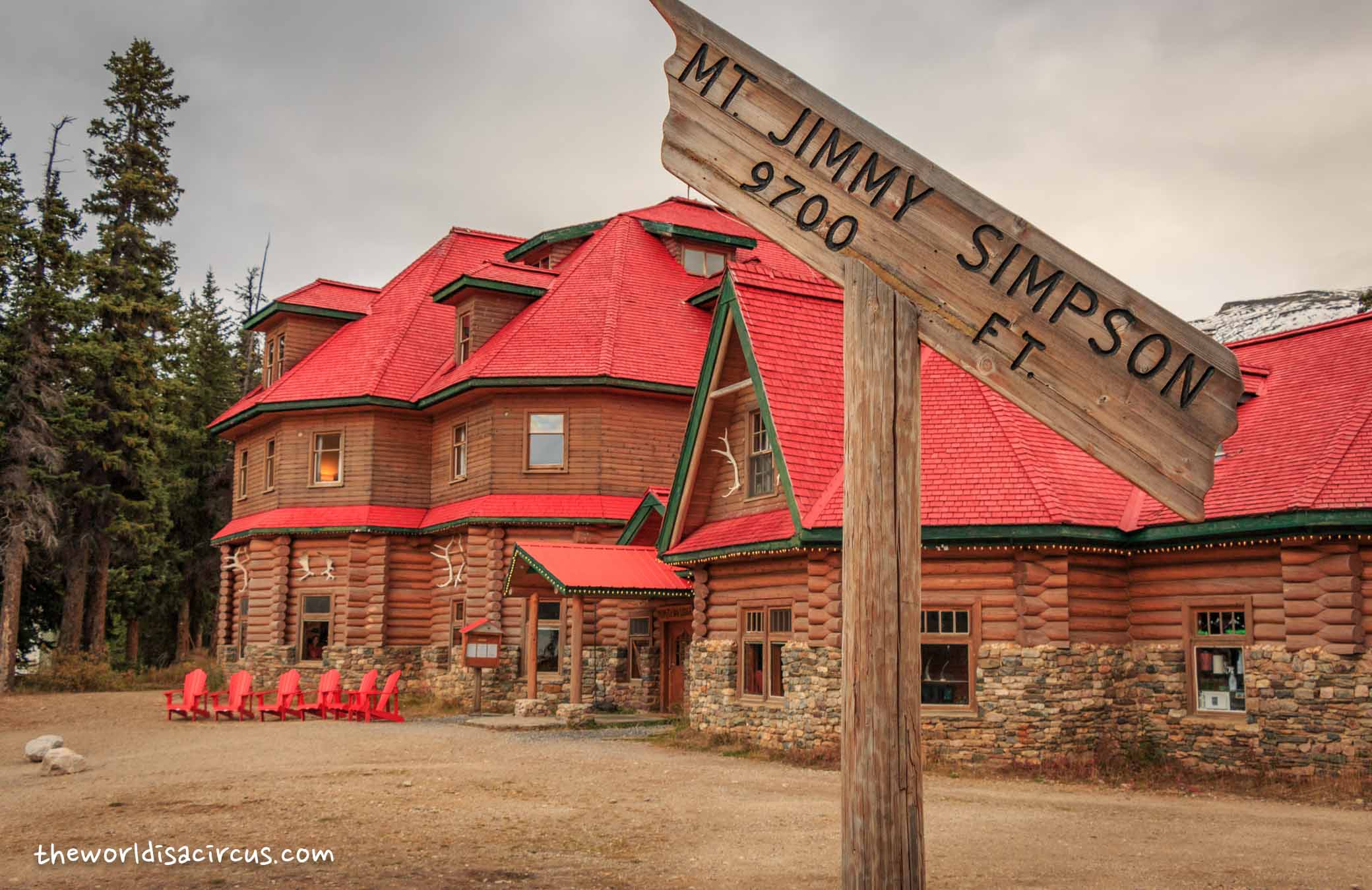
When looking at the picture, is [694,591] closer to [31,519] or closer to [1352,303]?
[31,519]

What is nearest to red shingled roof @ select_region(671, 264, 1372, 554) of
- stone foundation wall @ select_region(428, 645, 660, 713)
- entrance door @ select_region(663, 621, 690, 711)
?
entrance door @ select_region(663, 621, 690, 711)

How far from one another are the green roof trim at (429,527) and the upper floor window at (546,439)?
1658 mm

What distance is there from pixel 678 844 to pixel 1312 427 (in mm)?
12371

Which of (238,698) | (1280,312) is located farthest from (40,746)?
(1280,312)

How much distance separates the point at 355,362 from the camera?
35.1 meters

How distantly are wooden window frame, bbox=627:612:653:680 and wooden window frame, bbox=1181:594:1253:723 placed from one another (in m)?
13.8

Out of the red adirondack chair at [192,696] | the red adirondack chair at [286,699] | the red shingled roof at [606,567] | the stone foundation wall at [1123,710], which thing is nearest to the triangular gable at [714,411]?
the red shingled roof at [606,567]

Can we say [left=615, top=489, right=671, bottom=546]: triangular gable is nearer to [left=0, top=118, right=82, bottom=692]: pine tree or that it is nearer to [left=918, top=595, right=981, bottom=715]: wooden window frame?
[left=918, top=595, right=981, bottom=715]: wooden window frame

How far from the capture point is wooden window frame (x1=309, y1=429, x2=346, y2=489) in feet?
110

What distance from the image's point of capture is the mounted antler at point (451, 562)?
3084 cm

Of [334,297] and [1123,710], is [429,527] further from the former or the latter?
[1123,710]

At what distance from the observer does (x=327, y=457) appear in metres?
34.2

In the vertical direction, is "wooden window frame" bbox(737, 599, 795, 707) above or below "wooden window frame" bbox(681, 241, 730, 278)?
below

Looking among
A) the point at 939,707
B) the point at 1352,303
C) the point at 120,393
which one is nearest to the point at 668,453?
the point at 939,707
